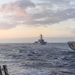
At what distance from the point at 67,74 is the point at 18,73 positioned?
6.80 m

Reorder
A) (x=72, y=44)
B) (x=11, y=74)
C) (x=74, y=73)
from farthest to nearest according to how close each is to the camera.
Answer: (x=72, y=44), (x=74, y=73), (x=11, y=74)

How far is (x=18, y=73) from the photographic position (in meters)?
34.8

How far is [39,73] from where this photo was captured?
3556 cm

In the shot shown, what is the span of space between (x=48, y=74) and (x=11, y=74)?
5134 millimetres

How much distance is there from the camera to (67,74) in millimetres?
35406

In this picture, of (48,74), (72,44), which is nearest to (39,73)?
(48,74)

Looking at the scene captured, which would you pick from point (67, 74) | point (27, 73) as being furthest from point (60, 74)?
point (27, 73)

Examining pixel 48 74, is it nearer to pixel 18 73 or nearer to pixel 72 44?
pixel 18 73

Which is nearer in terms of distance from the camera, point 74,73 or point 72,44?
point 74,73

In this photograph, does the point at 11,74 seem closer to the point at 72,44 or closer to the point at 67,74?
the point at 67,74

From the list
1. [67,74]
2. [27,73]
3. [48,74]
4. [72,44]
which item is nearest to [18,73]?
[27,73]

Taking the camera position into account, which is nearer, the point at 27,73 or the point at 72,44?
the point at 27,73

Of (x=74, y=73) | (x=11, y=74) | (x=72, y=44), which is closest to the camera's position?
(x=11, y=74)

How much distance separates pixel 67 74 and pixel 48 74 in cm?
268
